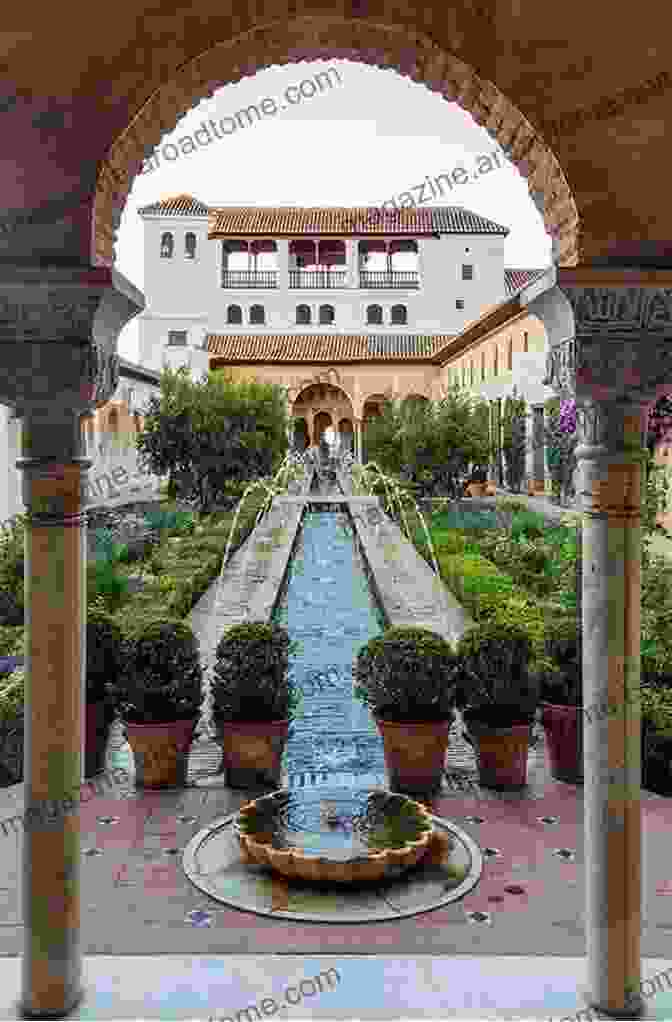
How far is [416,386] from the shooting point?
4606cm

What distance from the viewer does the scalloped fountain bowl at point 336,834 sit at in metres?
4.78

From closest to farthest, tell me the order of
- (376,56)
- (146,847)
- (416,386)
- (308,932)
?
1. (376,56)
2. (308,932)
3. (146,847)
4. (416,386)

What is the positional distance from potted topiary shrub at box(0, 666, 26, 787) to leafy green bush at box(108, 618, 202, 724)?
23.2 inches

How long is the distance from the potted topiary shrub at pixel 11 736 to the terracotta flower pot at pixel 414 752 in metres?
2.21

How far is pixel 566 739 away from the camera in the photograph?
6.23m

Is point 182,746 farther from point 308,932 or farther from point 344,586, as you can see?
point 344,586

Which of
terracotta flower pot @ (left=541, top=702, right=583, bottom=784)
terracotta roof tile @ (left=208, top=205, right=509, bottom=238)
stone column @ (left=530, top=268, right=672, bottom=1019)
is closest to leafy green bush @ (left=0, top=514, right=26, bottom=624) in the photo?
terracotta flower pot @ (left=541, top=702, right=583, bottom=784)

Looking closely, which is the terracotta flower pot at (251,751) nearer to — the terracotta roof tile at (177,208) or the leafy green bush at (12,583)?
the leafy green bush at (12,583)

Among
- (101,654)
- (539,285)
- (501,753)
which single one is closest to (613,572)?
(539,285)

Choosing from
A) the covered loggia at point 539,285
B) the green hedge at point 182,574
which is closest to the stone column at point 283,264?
the green hedge at point 182,574

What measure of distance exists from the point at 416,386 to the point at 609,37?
42958mm

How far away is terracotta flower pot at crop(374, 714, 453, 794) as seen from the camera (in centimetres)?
602

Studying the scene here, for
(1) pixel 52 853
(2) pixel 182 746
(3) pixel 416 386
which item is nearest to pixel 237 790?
(2) pixel 182 746

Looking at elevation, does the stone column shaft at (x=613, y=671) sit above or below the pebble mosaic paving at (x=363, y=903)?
above
